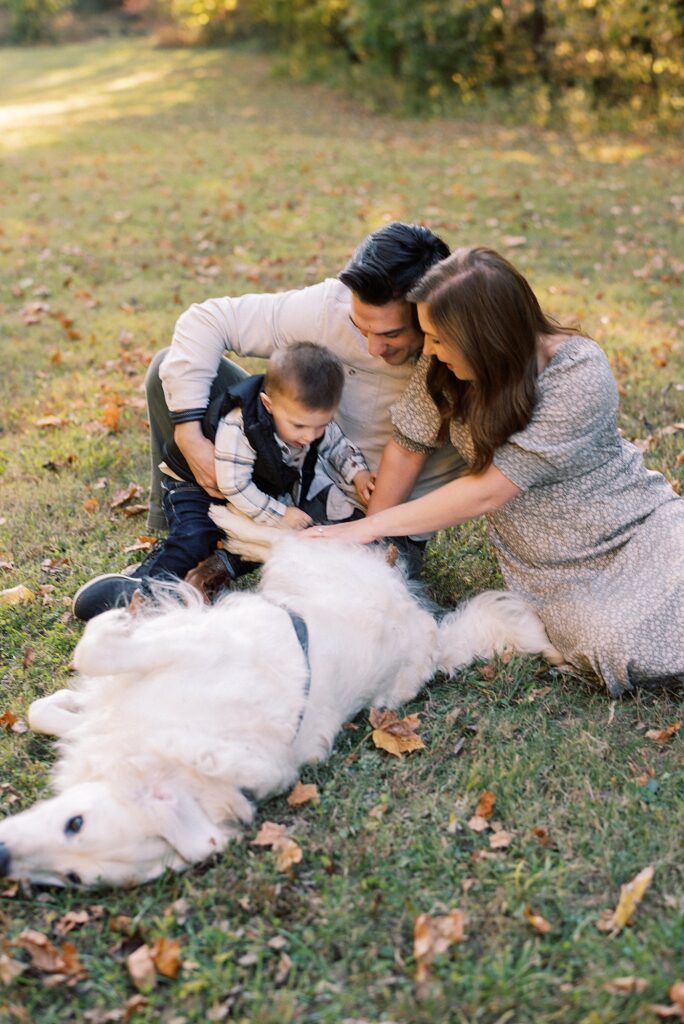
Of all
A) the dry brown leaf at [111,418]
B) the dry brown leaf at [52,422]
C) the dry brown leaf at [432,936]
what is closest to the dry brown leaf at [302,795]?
the dry brown leaf at [432,936]

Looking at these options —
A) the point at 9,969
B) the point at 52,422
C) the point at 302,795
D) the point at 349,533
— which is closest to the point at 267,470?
the point at 349,533

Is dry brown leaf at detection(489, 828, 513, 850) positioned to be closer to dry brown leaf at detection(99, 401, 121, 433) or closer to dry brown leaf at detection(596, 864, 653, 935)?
dry brown leaf at detection(596, 864, 653, 935)

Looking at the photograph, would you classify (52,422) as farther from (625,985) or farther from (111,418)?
(625,985)

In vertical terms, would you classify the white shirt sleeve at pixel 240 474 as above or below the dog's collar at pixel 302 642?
above

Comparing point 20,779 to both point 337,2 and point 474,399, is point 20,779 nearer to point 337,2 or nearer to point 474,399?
point 474,399

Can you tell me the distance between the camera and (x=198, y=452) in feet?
12.5

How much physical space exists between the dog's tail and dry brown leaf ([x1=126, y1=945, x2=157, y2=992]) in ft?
4.94

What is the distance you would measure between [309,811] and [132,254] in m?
7.39

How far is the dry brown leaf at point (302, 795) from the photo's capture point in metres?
2.91

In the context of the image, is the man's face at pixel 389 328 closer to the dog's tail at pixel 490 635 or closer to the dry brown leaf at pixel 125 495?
the dog's tail at pixel 490 635

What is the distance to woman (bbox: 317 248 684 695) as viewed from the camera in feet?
10.2

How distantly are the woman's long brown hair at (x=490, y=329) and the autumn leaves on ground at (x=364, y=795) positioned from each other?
96cm

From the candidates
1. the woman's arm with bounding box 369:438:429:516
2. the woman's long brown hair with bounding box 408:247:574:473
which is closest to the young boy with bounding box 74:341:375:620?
the woman's arm with bounding box 369:438:429:516

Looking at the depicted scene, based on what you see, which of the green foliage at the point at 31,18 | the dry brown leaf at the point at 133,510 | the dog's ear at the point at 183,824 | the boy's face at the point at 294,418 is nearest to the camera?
the dog's ear at the point at 183,824
